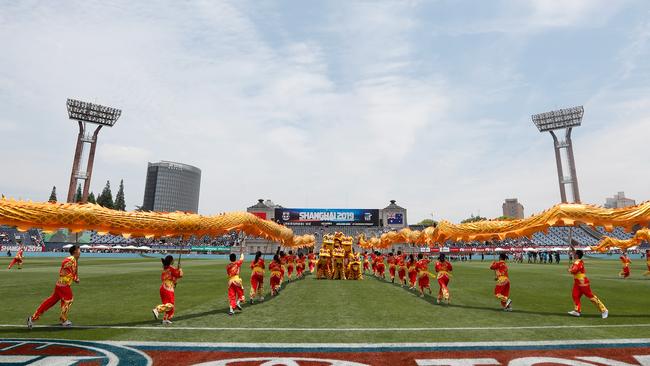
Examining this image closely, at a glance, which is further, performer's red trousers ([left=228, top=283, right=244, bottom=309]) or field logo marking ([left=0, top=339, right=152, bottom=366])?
performer's red trousers ([left=228, top=283, right=244, bottom=309])

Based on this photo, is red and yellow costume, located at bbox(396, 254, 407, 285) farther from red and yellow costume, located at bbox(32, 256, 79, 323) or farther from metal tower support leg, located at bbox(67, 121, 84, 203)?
metal tower support leg, located at bbox(67, 121, 84, 203)

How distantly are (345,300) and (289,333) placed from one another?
569 cm

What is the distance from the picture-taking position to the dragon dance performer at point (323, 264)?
22.7m

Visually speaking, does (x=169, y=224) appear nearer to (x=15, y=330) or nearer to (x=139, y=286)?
(x=15, y=330)

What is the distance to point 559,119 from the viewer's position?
69.6m

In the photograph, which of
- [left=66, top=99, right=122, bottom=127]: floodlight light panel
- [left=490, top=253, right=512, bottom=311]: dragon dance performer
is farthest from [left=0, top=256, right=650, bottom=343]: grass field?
[left=66, top=99, right=122, bottom=127]: floodlight light panel

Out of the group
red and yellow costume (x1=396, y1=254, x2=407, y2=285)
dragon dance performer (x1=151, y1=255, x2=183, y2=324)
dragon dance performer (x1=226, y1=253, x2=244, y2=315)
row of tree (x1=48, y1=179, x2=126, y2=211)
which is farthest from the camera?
row of tree (x1=48, y1=179, x2=126, y2=211)

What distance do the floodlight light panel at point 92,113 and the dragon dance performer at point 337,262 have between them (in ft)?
207

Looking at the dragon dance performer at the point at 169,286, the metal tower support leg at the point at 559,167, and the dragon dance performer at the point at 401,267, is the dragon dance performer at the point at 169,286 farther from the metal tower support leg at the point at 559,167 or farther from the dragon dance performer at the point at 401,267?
the metal tower support leg at the point at 559,167

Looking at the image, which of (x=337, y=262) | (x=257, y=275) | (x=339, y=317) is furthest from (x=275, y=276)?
(x=337, y=262)

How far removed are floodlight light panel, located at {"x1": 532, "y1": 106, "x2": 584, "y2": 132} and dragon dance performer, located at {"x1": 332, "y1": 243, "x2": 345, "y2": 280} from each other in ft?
221

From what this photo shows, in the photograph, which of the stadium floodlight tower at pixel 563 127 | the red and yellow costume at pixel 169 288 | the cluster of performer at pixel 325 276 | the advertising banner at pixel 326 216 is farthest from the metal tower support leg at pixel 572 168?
the red and yellow costume at pixel 169 288

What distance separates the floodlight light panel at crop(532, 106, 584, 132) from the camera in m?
→ 68.2

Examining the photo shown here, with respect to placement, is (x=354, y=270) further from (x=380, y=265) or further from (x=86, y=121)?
(x=86, y=121)
